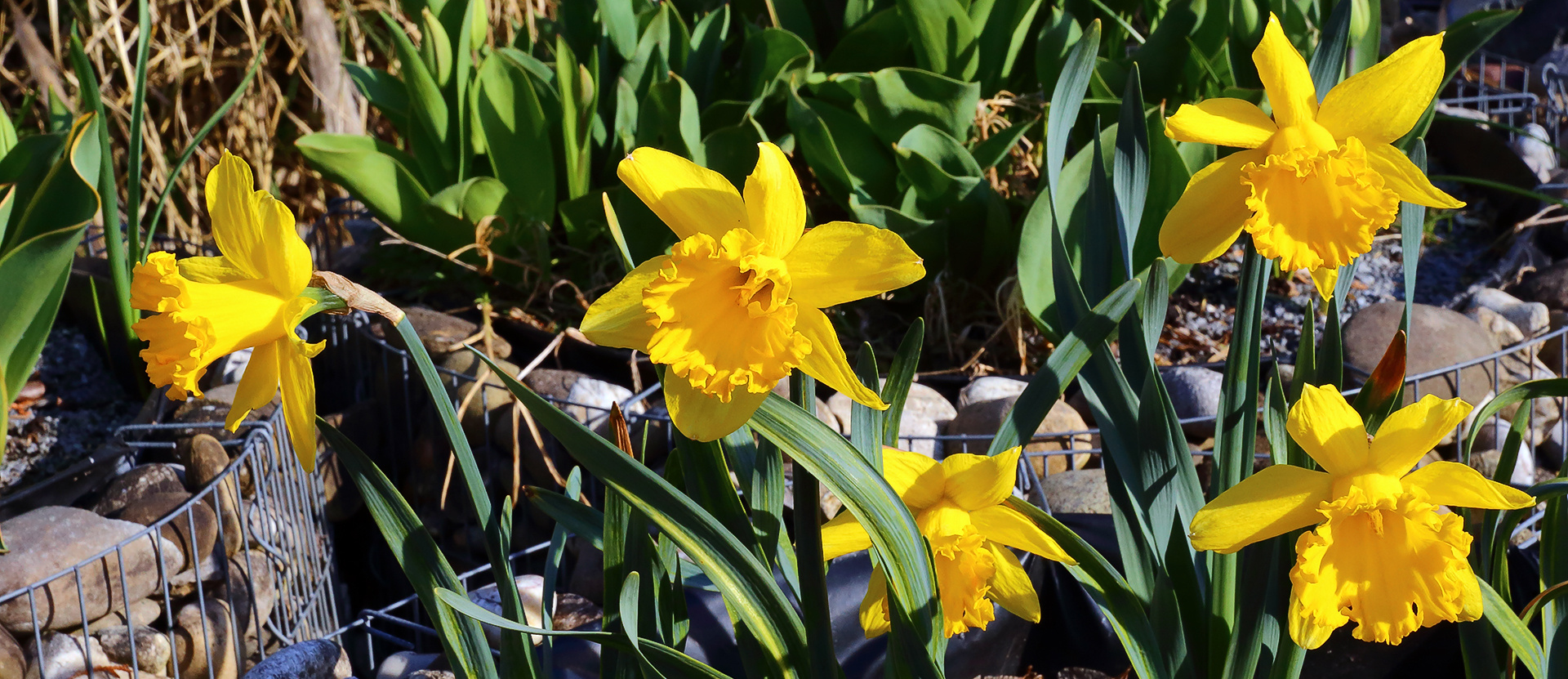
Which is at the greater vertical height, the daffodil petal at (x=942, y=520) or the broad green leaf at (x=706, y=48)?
the broad green leaf at (x=706, y=48)

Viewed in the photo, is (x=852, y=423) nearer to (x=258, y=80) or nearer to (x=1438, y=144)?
(x=1438, y=144)

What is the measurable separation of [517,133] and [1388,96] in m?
1.71

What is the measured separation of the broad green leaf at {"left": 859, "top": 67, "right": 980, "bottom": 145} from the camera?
188cm

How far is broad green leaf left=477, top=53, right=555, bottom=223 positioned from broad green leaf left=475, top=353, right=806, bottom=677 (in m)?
1.51

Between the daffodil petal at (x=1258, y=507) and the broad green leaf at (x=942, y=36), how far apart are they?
1.49 metres

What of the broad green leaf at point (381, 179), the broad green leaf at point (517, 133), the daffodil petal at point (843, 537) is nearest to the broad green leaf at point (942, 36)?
the broad green leaf at point (517, 133)

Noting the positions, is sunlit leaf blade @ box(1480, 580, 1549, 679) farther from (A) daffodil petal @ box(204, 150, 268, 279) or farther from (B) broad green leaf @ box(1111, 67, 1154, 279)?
(A) daffodil petal @ box(204, 150, 268, 279)

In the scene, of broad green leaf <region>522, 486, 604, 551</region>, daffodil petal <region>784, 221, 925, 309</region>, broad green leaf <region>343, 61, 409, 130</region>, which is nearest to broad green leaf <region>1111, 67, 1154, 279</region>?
daffodil petal <region>784, 221, 925, 309</region>

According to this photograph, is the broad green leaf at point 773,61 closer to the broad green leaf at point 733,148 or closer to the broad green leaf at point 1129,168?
the broad green leaf at point 733,148

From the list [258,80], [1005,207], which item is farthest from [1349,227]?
[258,80]

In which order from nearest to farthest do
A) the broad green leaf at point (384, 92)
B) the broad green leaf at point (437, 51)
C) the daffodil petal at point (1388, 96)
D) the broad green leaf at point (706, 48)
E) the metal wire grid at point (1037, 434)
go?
the daffodil petal at point (1388, 96), the metal wire grid at point (1037, 434), the broad green leaf at point (437, 51), the broad green leaf at point (706, 48), the broad green leaf at point (384, 92)

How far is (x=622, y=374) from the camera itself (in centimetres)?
208

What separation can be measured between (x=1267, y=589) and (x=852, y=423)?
350 millimetres

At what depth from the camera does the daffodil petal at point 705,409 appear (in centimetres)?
60
